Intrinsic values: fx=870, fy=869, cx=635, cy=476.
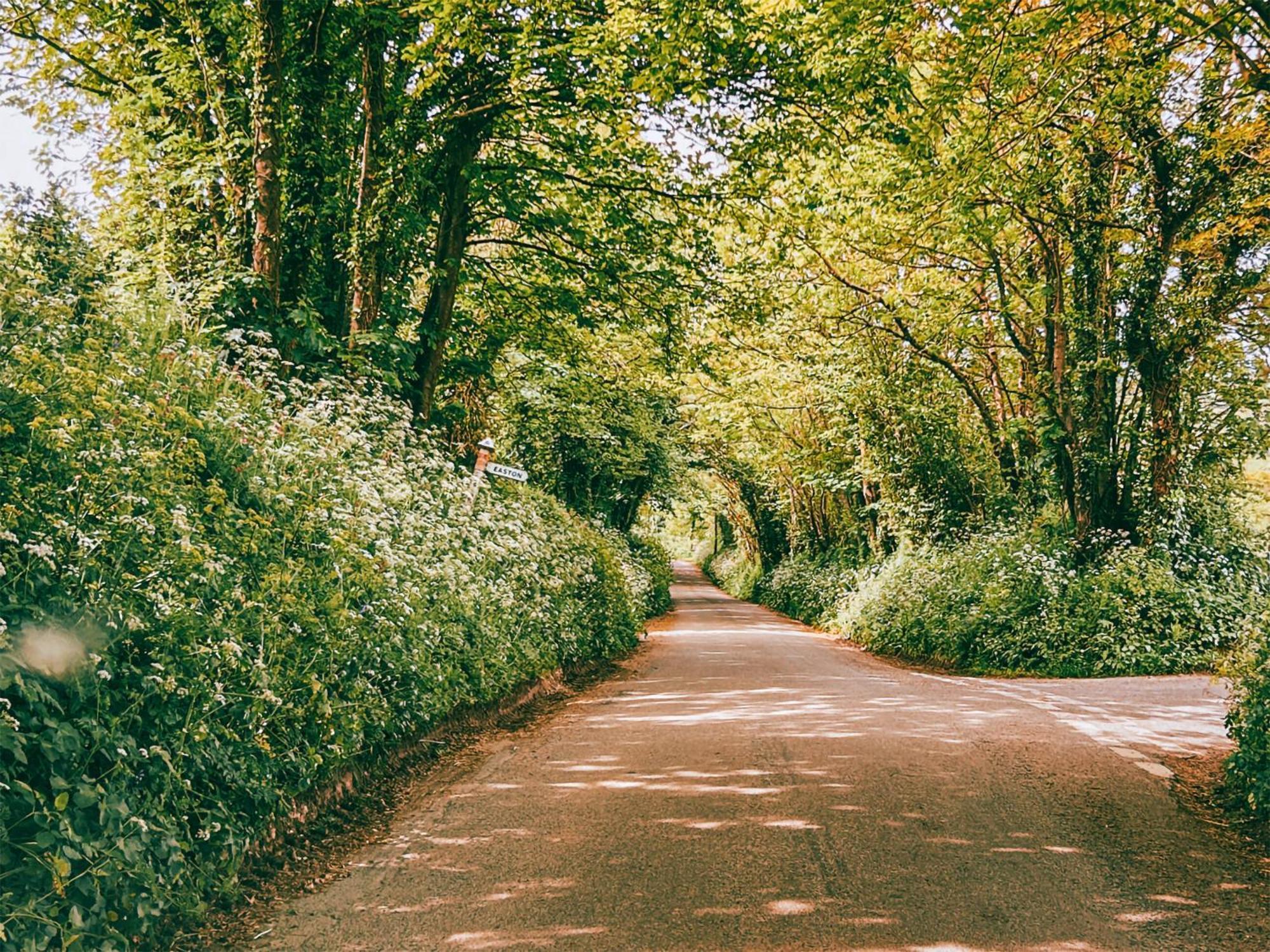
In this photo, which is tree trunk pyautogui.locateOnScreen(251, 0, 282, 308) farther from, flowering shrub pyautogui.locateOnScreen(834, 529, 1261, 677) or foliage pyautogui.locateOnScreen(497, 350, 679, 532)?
flowering shrub pyautogui.locateOnScreen(834, 529, 1261, 677)

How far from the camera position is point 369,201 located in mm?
10352

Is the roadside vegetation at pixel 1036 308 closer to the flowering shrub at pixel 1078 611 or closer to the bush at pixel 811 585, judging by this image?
the flowering shrub at pixel 1078 611

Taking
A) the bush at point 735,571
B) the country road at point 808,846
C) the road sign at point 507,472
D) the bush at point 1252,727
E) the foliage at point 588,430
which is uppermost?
the foliage at point 588,430

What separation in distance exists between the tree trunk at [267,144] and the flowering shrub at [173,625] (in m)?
2.34

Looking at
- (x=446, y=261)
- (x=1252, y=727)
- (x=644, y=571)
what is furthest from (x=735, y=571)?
(x=1252, y=727)

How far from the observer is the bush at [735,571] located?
161ft

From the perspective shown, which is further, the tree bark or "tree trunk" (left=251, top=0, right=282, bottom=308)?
the tree bark

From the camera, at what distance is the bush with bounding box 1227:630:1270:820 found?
5582 mm

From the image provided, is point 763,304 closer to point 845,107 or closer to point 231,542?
point 845,107

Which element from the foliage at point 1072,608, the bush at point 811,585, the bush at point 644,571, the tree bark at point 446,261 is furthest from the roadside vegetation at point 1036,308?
the bush at point 644,571

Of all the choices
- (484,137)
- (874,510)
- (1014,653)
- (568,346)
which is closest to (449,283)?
(484,137)

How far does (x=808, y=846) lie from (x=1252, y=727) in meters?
3.30

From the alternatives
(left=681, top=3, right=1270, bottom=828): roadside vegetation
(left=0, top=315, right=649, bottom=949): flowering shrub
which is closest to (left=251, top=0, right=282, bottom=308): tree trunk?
(left=0, top=315, right=649, bottom=949): flowering shrub

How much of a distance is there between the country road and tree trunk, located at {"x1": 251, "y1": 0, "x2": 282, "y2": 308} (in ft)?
18.1
